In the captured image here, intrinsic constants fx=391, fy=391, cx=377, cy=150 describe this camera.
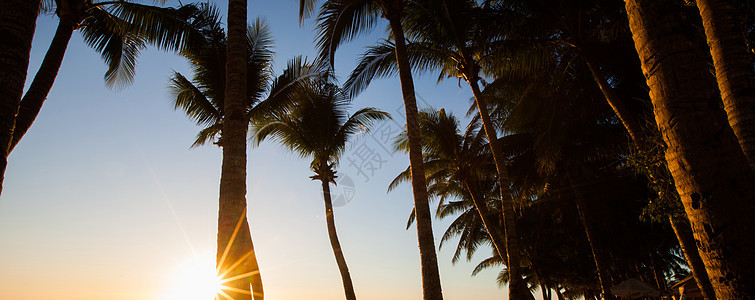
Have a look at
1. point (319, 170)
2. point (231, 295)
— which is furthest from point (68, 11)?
point (319, 170)

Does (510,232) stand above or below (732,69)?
below

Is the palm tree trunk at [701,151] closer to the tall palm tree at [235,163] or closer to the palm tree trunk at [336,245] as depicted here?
the tall palm tree at [235,163]

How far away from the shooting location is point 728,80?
12.8 feet

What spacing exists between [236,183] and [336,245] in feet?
27.8

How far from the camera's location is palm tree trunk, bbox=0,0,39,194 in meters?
3.02

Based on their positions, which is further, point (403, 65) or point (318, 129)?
point (318, 129)

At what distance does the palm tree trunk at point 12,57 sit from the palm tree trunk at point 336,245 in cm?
1025

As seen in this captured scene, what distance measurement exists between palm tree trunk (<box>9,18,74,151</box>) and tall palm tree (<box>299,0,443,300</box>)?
437cm

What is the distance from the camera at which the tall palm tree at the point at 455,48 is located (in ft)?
34.2

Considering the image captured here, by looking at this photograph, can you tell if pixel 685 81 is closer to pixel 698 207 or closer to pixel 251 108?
pixel 698 207

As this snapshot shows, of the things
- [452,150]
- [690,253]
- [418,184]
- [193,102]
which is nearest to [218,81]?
[193,102]

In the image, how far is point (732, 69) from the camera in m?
3.95

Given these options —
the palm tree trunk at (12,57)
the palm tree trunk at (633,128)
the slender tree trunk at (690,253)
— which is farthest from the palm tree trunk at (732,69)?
the palm tree trunk at (12,57)

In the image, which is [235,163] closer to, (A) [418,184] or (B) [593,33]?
(A) [418,184]
